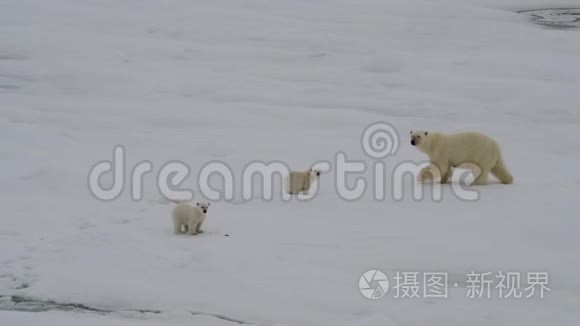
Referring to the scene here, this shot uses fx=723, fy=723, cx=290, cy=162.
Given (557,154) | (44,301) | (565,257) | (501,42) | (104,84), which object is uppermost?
(501,42)

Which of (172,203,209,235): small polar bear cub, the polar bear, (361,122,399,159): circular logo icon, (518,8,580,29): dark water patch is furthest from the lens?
(518,8,580,29): dark water patch

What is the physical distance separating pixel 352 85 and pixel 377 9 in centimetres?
607

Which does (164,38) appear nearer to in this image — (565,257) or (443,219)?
(443,219)

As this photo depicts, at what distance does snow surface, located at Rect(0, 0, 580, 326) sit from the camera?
502 cm

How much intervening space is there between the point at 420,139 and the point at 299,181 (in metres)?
1.27

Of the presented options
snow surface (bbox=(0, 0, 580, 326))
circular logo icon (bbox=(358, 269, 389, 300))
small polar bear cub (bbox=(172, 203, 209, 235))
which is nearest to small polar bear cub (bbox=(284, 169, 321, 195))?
snow surface (bbox=(0, 0, 580, 326))

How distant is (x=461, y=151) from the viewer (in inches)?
278

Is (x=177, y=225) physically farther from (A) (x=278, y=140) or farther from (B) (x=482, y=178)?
(A) (x=278, y=140)

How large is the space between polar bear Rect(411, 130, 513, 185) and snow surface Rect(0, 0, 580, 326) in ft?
0.80

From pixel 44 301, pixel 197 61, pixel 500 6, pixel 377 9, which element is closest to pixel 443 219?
pixel 44 301

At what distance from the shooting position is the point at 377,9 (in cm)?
1831

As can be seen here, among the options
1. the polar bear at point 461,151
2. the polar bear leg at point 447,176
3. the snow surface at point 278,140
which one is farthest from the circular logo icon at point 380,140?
the polar bear at point 461,151

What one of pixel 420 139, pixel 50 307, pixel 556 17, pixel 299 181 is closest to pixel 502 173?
pixel 420 139

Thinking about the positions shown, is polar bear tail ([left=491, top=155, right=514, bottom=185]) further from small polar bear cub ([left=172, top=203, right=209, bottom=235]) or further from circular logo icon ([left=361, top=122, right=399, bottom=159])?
small polar bear cub ([left=172, top=203, right=209, bottom=235])
